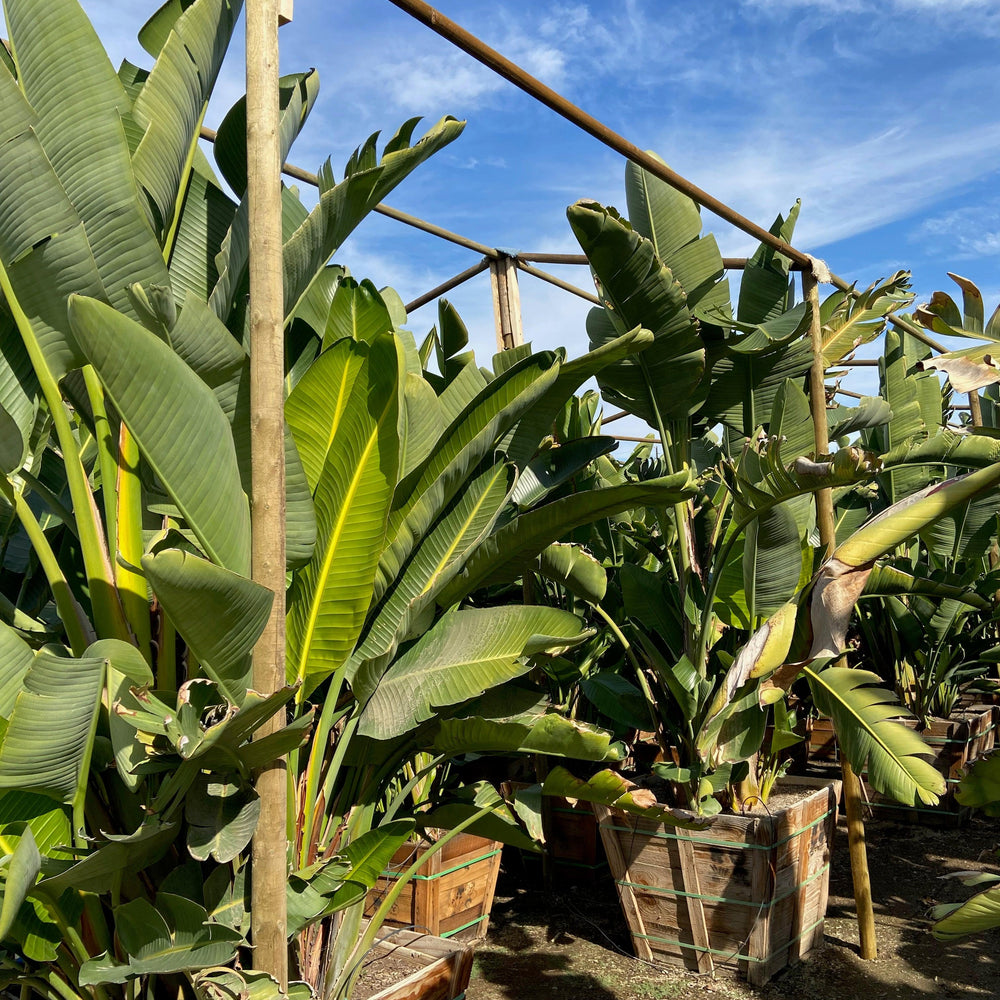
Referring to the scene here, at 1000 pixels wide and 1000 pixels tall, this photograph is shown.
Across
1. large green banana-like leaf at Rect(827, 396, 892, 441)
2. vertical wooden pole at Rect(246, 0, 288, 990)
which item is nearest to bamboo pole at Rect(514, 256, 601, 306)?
large green banana-like leaf at Rect(827, 396, 892, 441)

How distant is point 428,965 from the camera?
92.5 inches

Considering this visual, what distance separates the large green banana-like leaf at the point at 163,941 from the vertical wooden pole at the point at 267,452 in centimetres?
12

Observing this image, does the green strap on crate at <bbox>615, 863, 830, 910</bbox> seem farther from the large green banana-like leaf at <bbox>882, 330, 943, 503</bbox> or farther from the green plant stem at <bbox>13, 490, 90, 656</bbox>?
the large green banana-like leaf at <bbox>882, 330, 943, 503</bbox>

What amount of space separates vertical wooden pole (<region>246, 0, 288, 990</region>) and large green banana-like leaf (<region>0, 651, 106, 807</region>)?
31cm

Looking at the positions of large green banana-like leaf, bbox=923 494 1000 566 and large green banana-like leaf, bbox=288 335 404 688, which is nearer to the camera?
large green banana-like leaf, bbox=288 335 404 688

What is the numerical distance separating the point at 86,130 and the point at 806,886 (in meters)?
3.37

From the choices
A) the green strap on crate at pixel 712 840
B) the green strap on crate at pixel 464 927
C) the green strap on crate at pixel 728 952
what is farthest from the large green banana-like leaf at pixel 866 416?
the green strap on crate at pixel 464 927

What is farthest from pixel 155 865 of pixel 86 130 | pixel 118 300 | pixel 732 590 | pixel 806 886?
pixel 806 886

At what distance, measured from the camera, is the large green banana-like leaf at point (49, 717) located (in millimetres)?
1517

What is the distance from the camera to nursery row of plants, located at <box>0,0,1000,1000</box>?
63.5 inches

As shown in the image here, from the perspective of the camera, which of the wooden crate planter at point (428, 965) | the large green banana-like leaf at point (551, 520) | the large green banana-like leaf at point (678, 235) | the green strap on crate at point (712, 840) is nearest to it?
the large green banana-like leaf at point (551, 520)

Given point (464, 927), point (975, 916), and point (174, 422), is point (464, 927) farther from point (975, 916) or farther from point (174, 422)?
point (174, 422)

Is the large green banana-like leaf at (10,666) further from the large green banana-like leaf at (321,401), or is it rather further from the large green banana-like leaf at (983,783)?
the large green banana-like leaf at (983,783)

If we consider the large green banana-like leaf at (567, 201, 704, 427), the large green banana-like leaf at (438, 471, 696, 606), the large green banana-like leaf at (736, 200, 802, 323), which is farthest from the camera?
the large green banana-like leaf at (736, 200, 802, 323)
